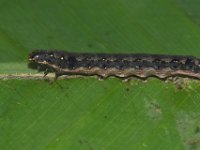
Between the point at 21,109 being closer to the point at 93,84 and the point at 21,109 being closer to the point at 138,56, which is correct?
the point at 93,84

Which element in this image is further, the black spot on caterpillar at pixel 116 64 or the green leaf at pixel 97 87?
the black spot on caterpillar at pixel 116 64

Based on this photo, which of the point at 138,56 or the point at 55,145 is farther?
the point at 138,56

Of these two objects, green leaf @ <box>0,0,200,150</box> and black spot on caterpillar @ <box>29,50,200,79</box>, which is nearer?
green leaf @ <box>0,0,200,150</box>

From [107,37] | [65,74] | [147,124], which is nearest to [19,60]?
[65,74]

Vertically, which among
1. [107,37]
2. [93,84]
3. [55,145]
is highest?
[107,37]
